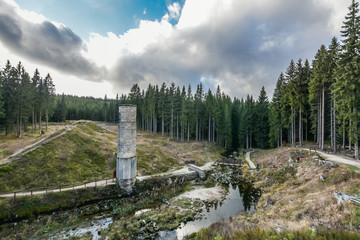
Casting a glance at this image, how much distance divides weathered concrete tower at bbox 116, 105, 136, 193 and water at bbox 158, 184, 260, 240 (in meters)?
8.56

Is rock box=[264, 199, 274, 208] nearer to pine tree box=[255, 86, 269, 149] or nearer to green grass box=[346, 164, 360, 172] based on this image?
green grass box=[346, 164, 360, 172]

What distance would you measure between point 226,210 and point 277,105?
1298 inches

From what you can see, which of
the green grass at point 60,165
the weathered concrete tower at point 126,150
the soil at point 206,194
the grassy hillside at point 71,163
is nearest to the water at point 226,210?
the soil at point 206,194

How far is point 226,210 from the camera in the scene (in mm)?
16016

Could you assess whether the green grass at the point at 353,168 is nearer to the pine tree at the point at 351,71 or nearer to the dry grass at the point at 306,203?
the dry grass at the point at 306,203

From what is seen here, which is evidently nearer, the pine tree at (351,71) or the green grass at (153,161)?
the pine tree at (351,71)

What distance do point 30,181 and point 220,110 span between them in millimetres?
44320

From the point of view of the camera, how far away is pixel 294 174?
64.4ft

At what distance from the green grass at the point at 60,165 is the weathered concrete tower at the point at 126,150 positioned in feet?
14.6

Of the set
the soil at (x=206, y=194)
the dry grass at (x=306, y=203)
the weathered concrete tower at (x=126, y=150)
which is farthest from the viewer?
the weathered concrete tower at (x=126, y=150)

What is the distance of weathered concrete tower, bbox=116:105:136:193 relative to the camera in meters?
19.5

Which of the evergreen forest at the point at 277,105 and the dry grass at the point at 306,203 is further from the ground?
the evergreen forest at the point at 277,105

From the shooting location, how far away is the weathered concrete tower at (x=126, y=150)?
63.9ft

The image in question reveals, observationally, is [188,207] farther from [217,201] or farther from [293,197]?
[293,197]
